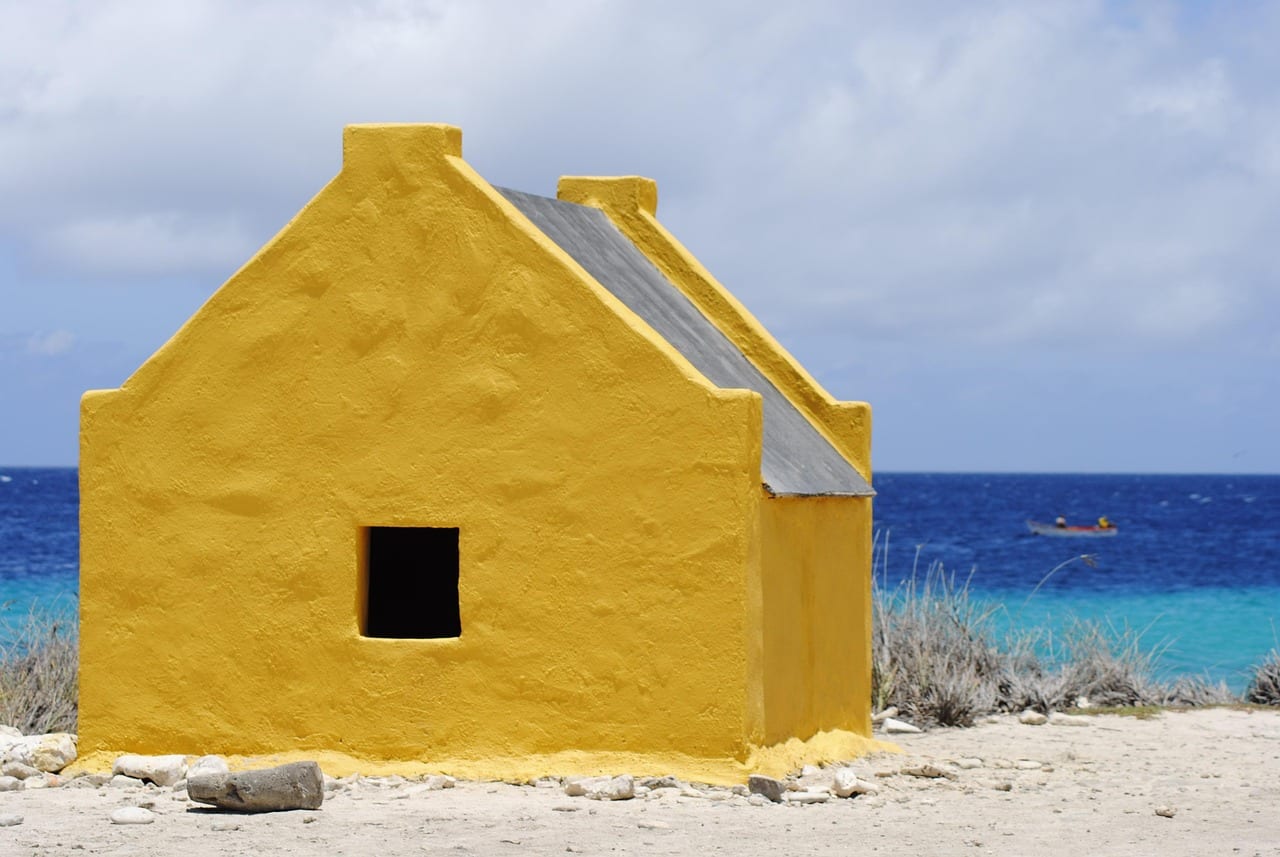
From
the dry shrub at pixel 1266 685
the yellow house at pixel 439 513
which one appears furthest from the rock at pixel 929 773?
the dry shrub at pixel 1266 685

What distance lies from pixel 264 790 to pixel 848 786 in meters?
3.31

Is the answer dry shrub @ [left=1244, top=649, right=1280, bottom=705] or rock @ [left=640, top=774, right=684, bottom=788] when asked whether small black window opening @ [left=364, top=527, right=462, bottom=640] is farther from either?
dry shrub @ [left=1244, top=649, right=1280, bottom=705]

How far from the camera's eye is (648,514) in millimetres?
10812

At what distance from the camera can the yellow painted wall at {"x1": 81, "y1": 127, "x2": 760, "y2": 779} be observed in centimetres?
1079

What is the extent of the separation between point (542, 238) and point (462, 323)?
0.68 metres

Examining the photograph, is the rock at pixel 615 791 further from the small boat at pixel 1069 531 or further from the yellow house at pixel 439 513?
the small boat at pixel 1069 531

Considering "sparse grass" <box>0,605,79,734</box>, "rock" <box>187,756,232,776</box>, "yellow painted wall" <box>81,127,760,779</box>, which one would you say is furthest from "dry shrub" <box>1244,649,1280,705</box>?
"sparse grass" <box>0,605,79,734</box>

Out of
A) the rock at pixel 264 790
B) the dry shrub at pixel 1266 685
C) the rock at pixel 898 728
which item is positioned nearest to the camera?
the rock at pixel 264 790

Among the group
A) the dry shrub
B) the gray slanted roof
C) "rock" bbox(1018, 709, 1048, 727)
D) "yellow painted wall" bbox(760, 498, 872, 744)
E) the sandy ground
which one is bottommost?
the sandy ground

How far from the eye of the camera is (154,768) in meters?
11.0

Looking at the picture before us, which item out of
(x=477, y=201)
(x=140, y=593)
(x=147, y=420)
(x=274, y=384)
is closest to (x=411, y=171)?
(x=477, y=201)

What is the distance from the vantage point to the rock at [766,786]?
10523 mm

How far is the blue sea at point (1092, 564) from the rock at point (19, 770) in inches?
165

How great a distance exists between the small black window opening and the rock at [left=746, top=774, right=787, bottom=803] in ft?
11.7
